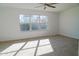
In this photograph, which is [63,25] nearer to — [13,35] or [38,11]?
[38,11]

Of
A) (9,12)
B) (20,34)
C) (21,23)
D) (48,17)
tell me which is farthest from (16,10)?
(48,17)

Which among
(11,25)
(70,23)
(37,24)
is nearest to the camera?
(11,25)

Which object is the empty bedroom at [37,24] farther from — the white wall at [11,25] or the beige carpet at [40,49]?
the beige carpet at [40,49]

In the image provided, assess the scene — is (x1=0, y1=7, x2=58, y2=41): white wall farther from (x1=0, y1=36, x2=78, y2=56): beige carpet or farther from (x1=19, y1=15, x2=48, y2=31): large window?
(x1=0, y1=36, x2=78, y2=56): beige carpet

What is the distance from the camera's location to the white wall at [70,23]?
19.2 ft

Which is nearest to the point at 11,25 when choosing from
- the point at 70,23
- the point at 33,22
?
the point at 33,22

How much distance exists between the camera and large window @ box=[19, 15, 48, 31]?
625 centimetres

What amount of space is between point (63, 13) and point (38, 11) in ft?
6.96

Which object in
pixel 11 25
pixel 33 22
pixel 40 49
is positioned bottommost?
pixel 40 49

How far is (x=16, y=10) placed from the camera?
18.9 ft

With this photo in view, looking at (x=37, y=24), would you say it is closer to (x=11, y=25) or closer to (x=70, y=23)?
(x=11, y=25)

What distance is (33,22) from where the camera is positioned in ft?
21.9

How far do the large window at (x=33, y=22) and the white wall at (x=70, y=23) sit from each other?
140 cm

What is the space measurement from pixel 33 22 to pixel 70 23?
274cm
